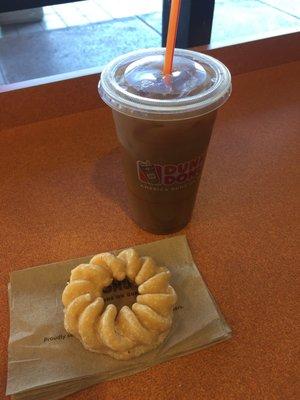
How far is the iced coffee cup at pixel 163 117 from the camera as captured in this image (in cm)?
45

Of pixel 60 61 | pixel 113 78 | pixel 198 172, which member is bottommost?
pixel 60 61

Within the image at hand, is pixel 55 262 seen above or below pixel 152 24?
above

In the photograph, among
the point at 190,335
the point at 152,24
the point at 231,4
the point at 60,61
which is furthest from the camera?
the point at 231,4

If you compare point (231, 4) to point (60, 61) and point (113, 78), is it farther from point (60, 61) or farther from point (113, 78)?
point (113, 78)

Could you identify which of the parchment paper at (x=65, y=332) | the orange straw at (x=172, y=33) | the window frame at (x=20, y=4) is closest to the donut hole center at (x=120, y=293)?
the parchment paper at (x=65, y=332)

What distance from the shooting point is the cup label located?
50 centimetres

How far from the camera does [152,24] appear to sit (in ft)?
5.84

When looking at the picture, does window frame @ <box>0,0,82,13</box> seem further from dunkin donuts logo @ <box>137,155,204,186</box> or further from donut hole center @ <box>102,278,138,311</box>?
donut hole center @ <box>102,278,138,311</box>

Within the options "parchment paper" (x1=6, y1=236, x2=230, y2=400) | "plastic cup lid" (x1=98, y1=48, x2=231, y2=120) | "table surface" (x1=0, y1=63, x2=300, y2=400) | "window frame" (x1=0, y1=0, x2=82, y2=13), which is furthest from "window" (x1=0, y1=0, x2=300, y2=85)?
"parchment paper" (x1=6, y1=236, x2=230, y2=400)

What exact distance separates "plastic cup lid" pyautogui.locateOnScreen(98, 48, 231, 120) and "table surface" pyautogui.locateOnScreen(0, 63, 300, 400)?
224mm

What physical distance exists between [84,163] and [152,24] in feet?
4.23

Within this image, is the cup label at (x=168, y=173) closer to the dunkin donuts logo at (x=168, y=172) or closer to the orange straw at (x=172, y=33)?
the dunkin donuts logo at (x=168, y=172)

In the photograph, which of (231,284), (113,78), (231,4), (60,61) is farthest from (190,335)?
(231,4)

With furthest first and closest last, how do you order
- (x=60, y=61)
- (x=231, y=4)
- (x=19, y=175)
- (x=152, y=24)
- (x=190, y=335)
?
(x=231, y=4) → (x=152, y=24) → (x=60, y=61) → (x=19, y=175) → (x=190, y=335)
